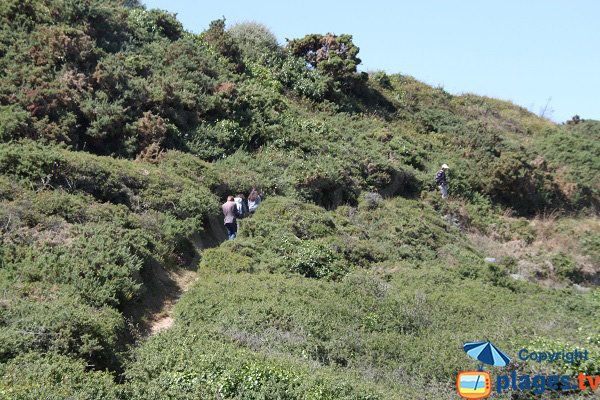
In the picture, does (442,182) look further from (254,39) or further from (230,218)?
(254,39)

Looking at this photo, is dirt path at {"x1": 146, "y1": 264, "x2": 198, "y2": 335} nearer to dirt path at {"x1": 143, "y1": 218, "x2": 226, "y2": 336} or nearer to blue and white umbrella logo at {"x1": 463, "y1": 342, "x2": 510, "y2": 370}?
dirt path at {"x1": 143, "y1": 218, "x2": 226, "y2": 336}

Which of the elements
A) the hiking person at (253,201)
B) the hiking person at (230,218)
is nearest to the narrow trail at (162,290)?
the hiking person at (230,218)

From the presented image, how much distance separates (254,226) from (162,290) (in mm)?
3835

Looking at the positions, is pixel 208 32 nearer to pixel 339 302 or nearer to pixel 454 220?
pixel 454 220

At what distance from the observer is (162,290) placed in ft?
50.0

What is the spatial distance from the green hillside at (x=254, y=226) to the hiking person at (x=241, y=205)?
51 cm

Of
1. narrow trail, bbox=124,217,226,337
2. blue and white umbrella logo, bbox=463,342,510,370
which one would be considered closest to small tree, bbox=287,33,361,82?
narrow trail, bbox=124,217,226,337

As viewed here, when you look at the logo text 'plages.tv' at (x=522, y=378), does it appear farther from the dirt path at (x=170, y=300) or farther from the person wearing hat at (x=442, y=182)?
the person wearing hat at (x=442, y=182)

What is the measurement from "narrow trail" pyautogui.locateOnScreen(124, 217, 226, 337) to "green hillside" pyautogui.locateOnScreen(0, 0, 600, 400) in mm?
61

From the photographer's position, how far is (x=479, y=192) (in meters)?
28.5

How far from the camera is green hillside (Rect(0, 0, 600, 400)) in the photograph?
10.9 meters

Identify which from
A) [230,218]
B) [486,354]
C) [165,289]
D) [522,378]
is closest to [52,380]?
[486,354]

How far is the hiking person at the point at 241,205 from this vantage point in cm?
1917

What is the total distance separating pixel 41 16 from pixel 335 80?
13355mm
